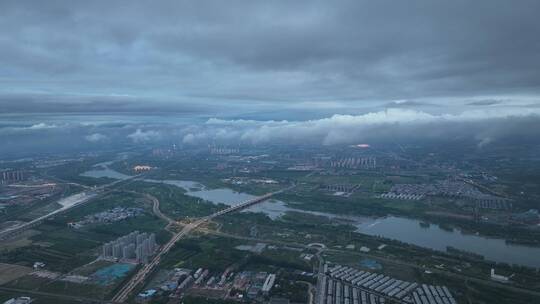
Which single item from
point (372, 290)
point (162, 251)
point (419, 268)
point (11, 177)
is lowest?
point (372, 290)

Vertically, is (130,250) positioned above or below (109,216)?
below

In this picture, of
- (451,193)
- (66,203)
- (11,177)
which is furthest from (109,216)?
(451,193)

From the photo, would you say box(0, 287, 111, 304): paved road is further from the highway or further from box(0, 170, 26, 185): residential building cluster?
box(0, 170, 26, 185): residential building cluster

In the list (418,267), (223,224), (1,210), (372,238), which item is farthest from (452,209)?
(1,210)

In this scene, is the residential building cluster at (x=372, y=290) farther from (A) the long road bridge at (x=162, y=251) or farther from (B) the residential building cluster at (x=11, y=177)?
(B) the residential building cluster at (x=11, y=177)

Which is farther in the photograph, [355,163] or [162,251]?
[355,163]

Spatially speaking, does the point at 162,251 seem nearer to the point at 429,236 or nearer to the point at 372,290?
the point at 372,290

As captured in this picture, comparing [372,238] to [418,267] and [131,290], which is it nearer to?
[418,267]
